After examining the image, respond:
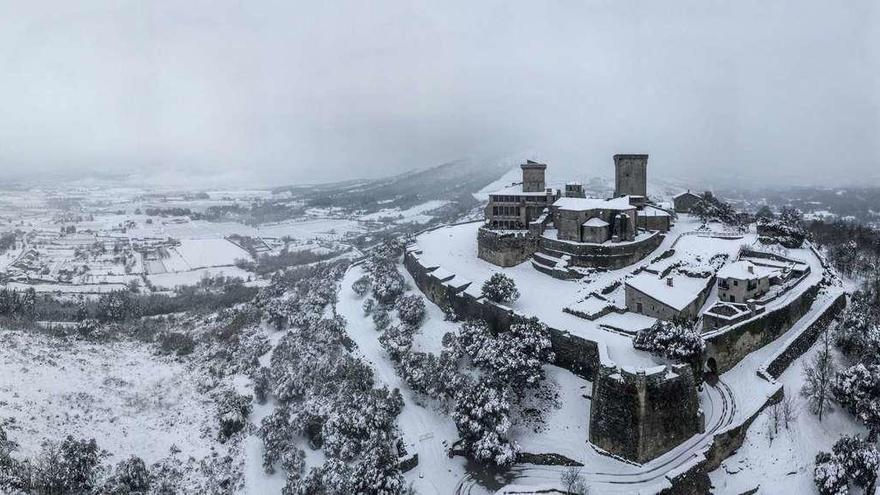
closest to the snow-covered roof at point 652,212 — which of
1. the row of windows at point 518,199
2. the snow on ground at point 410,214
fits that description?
the row of windows at point 518,199

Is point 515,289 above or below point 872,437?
above

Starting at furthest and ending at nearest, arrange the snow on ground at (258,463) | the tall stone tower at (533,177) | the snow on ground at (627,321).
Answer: the tall stone tower at (533,177), the snow on ground at (627,321), the snow on ground at (258,463)

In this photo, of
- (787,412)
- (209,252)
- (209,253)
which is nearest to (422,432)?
(787,412)

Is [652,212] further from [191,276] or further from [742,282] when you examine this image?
[191,276]

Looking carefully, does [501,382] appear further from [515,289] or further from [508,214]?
[508,214]

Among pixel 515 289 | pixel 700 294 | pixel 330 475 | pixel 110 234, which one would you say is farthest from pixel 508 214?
pixel 110 234

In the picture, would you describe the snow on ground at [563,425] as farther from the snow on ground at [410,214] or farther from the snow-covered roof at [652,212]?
the snow on ground at [410,214]
